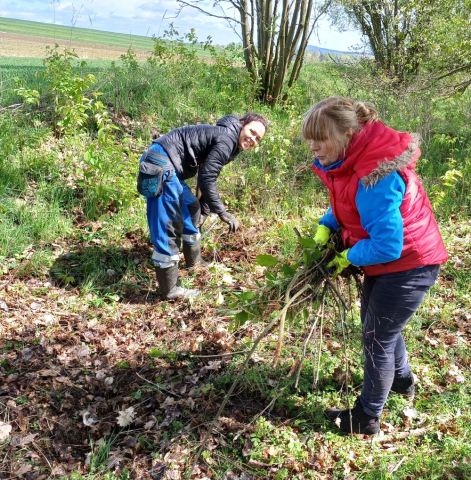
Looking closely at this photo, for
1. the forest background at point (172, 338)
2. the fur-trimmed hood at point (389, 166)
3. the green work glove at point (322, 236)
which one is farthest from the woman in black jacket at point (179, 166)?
the fur-trimmed hood at point (389, 166)

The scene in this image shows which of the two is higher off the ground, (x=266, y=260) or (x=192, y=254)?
(x=266, y=260)

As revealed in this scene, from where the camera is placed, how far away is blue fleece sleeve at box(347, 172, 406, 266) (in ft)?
6.09

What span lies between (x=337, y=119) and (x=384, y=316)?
1054 mm

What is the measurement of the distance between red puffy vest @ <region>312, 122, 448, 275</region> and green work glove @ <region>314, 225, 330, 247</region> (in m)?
0.20

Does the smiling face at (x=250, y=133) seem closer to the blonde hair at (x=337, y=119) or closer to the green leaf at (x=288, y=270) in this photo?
the blonde hair at (x=337, y=119)

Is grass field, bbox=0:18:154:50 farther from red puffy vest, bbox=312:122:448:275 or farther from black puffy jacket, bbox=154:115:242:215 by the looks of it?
red puffy vest, bbox=312:122:448:275

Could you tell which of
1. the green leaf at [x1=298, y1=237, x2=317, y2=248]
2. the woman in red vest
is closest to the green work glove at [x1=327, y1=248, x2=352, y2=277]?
the woman in red vest

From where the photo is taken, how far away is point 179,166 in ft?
12.2

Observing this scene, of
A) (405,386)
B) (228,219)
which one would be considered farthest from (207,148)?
(405,386)

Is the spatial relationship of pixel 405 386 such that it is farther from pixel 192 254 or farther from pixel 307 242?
pixel 192 254

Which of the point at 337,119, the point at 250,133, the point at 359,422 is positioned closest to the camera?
the point at 337,119

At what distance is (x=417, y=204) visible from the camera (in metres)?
2.04

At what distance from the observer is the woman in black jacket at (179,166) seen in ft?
11.8

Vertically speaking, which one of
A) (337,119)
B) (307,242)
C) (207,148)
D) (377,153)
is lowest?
(307,242)
